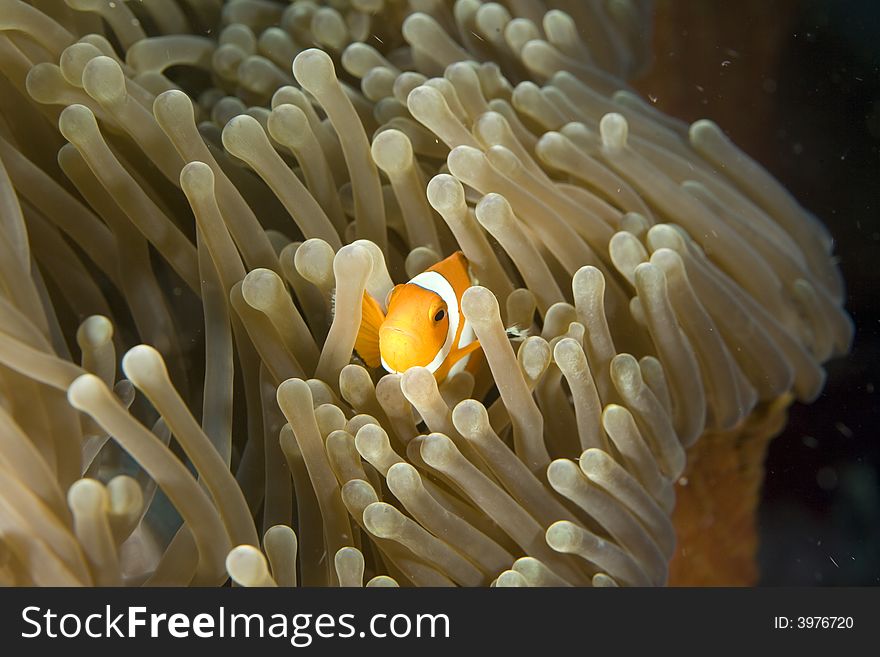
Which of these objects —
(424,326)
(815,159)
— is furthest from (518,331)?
(815,159)

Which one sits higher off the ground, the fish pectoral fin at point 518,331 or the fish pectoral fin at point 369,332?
the fish pectoral fin at point 369,332

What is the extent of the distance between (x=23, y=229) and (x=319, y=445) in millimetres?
→ 410

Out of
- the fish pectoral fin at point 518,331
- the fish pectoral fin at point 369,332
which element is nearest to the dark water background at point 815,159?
the fish pectoral fin at point 518,331

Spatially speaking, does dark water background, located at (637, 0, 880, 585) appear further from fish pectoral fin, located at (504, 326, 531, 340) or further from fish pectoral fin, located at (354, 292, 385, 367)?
fish pectoral fin, located at (354, 292, 385, 367)

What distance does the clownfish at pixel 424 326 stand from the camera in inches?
37.8

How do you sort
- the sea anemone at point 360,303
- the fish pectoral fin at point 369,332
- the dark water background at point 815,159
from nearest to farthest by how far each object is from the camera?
the sea anemone at point 360,303 < the fish pectoral fin at point 369,332 < the dark water background at point 815,159

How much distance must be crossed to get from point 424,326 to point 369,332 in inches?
4.9

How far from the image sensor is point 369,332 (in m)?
1.07

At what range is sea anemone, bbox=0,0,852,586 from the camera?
871mm

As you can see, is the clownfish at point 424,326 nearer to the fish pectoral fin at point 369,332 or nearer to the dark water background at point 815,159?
the fish pectoral fin at point 369,332

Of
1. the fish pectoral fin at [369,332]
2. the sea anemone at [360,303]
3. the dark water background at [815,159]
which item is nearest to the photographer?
the sea anemone at [360,303]

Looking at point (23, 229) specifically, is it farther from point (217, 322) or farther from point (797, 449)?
point (797, 449)

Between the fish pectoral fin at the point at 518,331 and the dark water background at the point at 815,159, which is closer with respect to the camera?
the fish pectoral fin at the point at 518,331

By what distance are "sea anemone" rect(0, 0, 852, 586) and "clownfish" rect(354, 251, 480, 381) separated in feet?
0.12
